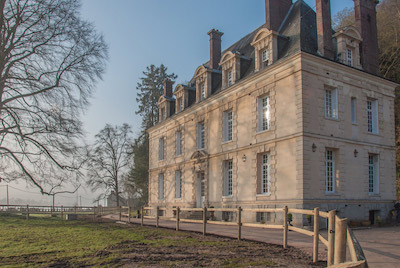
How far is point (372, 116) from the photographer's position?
64.8 ft

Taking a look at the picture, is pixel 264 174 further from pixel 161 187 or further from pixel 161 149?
pixel 161 149

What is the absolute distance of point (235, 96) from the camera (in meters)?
21.4

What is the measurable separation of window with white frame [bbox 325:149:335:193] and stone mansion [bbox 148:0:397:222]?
0.05 meters

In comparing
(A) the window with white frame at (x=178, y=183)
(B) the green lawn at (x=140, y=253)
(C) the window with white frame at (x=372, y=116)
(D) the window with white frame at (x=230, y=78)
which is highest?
(D) the window with white frame at (x=230, y=78)

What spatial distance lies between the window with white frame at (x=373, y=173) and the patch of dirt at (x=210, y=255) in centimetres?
1128

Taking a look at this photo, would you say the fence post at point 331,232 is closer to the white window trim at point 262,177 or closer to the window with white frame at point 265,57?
the white window trim at point 262,177

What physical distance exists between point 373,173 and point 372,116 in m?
2.90

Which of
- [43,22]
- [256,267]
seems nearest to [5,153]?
[43,22]

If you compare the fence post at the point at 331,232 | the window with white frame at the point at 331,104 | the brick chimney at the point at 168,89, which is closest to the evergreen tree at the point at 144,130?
the brick chimney at the point at 168,89

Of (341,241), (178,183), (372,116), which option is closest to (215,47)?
(178,183)

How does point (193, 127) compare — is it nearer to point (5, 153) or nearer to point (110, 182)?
point (5, 153)

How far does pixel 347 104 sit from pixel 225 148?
710 cm

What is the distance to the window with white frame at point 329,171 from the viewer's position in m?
17.3

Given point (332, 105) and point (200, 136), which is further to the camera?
point (200, 136)
